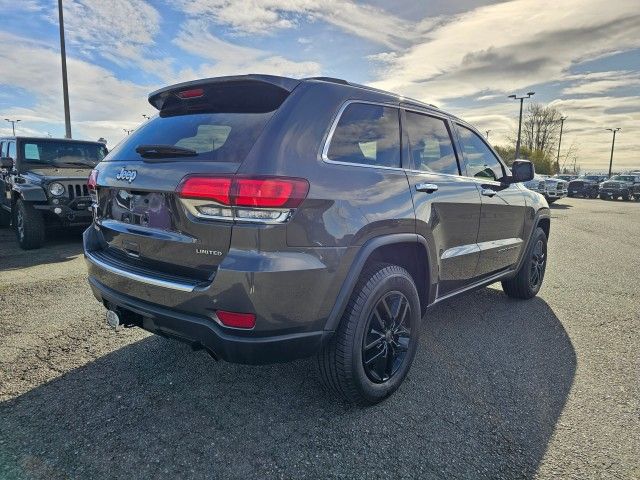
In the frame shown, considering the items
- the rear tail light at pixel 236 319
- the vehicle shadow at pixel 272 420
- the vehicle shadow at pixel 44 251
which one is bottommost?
the vehicle shadow at pixel 272 420

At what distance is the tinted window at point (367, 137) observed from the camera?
94.1 inches

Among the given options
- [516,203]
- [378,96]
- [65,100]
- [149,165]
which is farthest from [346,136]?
[65,100]

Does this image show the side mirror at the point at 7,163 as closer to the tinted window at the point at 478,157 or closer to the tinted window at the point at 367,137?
the tinted window at the point at 367,137

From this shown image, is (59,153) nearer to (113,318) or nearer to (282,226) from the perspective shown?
(113,318)

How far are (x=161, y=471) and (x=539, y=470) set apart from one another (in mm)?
1805

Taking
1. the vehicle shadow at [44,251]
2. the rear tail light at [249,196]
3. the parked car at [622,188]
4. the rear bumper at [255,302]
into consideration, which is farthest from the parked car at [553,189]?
the rear tail light at [249,196]

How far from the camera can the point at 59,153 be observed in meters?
7.73

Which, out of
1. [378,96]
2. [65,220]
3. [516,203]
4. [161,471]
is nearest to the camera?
[161,471]

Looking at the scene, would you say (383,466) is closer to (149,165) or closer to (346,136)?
(346,136)

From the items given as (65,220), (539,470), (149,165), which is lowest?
(539,470)

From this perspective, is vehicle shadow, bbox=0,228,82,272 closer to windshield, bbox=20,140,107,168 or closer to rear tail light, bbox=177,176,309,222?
windshield, bbox=20,140,107,168

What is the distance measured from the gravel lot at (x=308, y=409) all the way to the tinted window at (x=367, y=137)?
146 cm

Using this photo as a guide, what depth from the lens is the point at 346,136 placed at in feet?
8.01

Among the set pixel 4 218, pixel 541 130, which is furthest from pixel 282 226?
pixel 541 130
